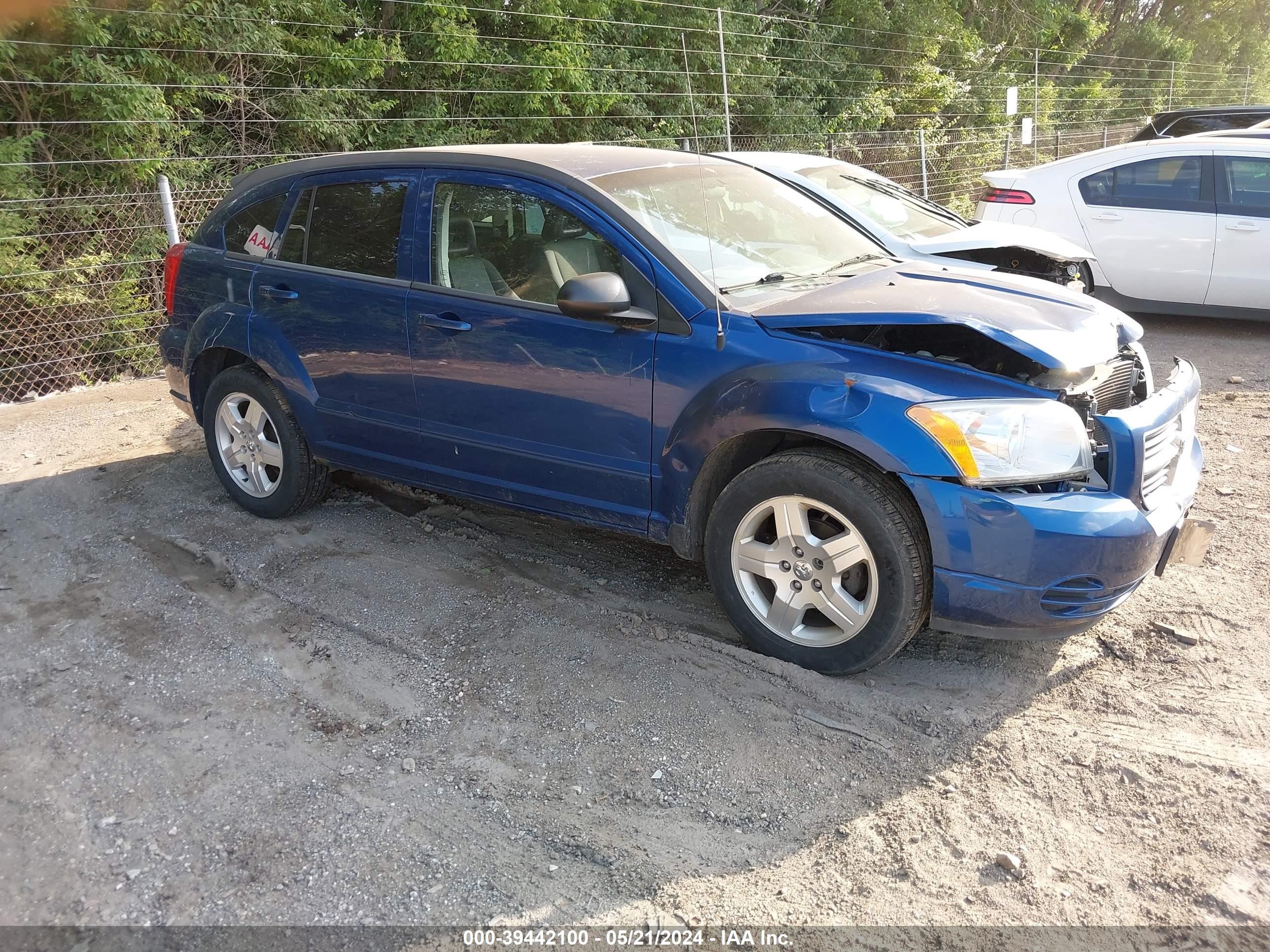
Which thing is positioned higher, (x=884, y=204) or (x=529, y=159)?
(x=529, y=159)

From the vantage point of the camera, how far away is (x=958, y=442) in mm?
3252

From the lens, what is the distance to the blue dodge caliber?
130 inches

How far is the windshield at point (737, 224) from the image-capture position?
4.04 metres

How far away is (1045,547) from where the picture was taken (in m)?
3.21

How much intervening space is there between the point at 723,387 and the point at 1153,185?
6918mm

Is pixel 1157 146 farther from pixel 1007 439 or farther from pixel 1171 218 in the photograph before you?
pixel 1007 439

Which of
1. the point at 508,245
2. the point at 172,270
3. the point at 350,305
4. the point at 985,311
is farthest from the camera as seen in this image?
the point at 172,270

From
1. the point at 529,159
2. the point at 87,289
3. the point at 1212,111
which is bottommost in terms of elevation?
the point at 87,289

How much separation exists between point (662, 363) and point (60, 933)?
2.51 m

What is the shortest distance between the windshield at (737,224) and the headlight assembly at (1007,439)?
1033 millimetres

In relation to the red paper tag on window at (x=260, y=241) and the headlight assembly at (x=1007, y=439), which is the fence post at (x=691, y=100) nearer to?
the headlight assembly at (x=1007, y=439)

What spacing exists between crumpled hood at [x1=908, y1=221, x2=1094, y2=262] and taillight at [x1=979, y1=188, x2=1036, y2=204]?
5.58 feet

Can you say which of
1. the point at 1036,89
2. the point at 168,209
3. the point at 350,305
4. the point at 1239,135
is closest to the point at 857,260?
the point at 350,305

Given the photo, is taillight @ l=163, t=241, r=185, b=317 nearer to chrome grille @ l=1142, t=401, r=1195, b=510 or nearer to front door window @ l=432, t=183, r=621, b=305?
front door window @ l=432, t=183, r=621, b=305
